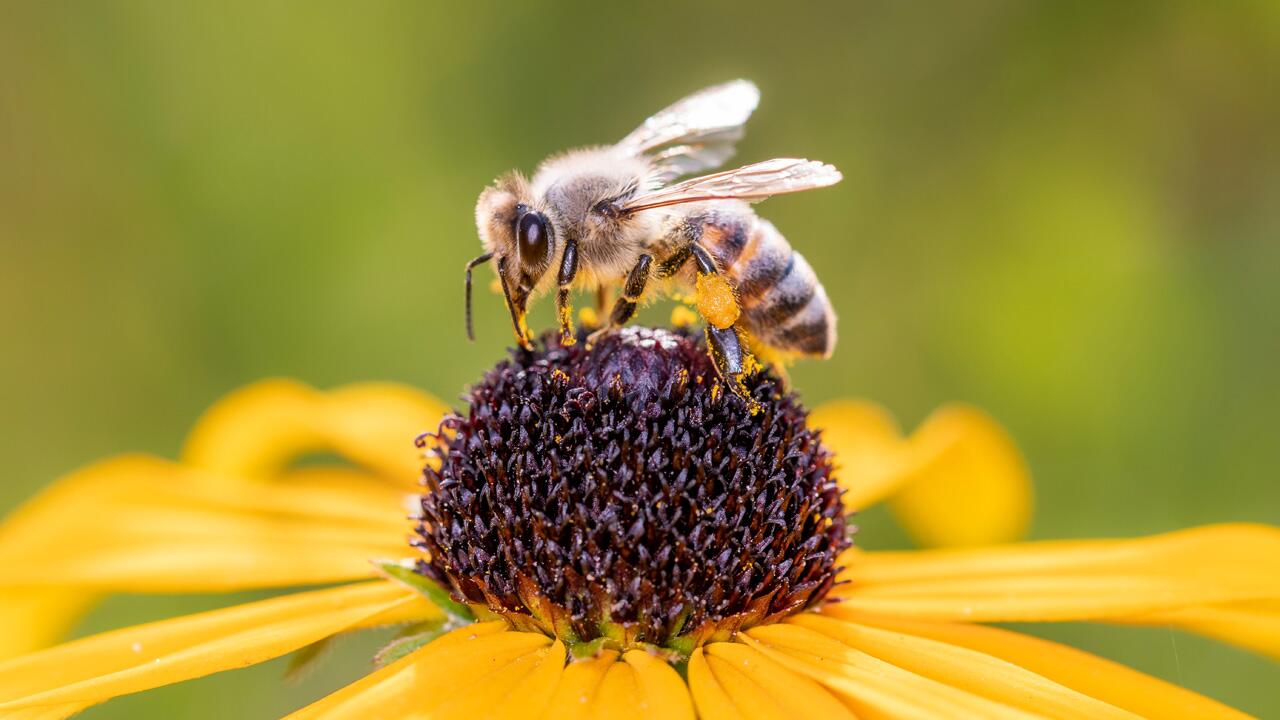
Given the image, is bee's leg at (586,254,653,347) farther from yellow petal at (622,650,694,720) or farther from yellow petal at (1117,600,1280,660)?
yellow petal at (1117,600,1280,660)

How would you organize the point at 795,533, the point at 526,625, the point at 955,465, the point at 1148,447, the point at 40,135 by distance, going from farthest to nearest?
the point at 40,135 < the point at 1148,447 < the point at 955,465 < the point at 795,533 < the point at 526,625

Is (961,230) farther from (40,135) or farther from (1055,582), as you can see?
(40,135)

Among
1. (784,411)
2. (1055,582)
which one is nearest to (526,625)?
(784,411)

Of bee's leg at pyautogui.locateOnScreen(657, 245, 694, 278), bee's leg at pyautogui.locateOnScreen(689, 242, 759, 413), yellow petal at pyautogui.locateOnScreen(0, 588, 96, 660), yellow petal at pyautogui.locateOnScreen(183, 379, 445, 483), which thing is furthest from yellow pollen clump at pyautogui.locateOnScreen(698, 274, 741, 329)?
yellow petal at pyautogui.locateOnScreen(0, 588, 96, 660)

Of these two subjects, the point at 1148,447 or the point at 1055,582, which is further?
the point at 1148,447

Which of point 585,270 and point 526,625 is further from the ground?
point 585,270

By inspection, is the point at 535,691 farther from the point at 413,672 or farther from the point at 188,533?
the point at 188,533

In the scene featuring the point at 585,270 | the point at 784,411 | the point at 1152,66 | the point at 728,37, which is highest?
the point at 728,37
